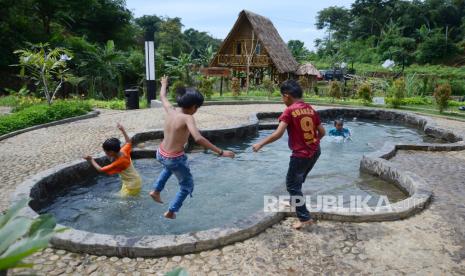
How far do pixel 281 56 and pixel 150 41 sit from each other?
14.2 meters

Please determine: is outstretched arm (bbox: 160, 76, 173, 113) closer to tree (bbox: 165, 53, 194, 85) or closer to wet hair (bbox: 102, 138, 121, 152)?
wet hair (bbox: 102, 138, 121, 152)

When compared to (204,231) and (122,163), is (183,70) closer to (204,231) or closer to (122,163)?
(122,163)

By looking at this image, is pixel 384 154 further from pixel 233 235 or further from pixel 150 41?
pixel 150 41

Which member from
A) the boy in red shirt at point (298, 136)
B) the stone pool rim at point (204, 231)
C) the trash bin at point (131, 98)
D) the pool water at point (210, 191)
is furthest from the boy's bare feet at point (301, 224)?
the trash bin at point (131, 98)

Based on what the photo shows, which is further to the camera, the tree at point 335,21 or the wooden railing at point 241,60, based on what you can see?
the tree at point 335,21

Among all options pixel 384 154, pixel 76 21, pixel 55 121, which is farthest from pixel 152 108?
pixel 76 21

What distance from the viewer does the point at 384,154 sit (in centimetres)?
828

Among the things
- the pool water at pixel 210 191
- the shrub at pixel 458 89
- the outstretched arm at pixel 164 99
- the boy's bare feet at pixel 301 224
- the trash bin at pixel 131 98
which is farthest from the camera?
the shrub at pixel 458 89

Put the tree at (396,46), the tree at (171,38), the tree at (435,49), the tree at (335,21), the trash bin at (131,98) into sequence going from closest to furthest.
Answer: the trash bin at (131,98), the tree at (435,49), the tree at (396,46), the tree at (171,38), the tree at (335,21)

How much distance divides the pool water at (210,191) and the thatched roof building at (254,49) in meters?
18.8

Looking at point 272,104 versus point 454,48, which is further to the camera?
point 454,48

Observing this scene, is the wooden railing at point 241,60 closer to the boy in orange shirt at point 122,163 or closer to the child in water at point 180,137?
the boy in orange shirt at point 122,163

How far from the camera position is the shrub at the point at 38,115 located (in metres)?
10.7

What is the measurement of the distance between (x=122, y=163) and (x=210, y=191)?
1.88m
